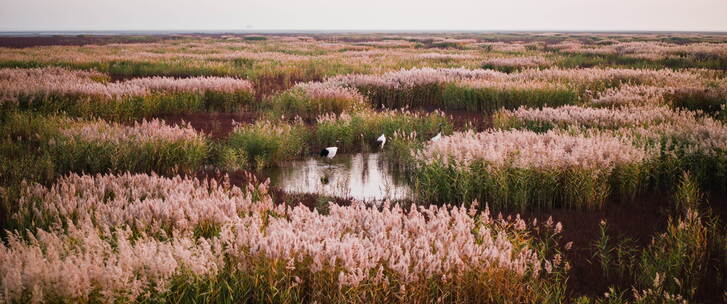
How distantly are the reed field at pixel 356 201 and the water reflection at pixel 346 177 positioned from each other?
3.2 inches

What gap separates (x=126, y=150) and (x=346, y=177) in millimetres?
3746

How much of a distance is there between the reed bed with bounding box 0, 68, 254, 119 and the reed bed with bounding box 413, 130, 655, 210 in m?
9.22

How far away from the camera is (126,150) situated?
8.54m

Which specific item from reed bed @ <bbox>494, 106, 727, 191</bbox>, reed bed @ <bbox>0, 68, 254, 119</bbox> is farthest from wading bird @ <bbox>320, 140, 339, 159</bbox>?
reed bed @ <bbox>0, 68, 254, 119</bbox>

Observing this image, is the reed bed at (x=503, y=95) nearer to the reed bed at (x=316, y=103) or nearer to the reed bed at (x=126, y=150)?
the reed bed at (x=316, y=103)

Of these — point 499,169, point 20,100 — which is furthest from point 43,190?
point 20,100

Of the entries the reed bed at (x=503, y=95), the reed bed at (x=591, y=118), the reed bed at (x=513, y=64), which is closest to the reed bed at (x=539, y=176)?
the reed bed at (x=591, y=118)

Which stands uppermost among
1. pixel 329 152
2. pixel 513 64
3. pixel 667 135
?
pixel 513 64

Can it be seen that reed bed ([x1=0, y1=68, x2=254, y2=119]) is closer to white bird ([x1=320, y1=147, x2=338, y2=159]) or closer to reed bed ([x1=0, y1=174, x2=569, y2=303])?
white bird ([x1=320, y1=147, x2=338, y2=159])

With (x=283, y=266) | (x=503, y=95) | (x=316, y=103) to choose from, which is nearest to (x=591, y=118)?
(x=503, y=95)

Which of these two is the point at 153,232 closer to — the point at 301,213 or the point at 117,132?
the point at 301,213

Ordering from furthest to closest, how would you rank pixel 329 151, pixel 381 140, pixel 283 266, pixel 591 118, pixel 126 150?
pixel 591 118 < pixel 381 140 < pixel 329 151 < pixel 126 150 < pixel 283 266

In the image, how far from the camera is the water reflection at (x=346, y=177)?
8023 millimetres

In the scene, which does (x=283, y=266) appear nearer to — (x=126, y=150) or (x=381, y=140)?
(x=126, y=150)
